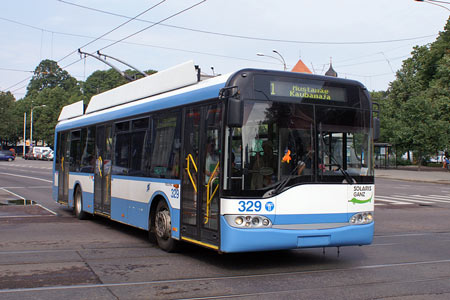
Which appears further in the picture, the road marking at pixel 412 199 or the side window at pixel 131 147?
the road marking at pixel 412 199

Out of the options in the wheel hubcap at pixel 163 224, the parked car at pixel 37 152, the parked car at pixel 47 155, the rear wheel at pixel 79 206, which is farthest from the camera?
the parked car at pixel 37 152

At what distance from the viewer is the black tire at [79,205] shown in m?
14.2

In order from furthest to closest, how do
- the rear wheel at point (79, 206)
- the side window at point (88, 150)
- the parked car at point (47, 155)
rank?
the parked car at point (47, 155) < the rear wheel at point (79, 206) < the side window at point (88, 150)

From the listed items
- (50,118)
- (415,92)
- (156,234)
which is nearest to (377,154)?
(415,92)

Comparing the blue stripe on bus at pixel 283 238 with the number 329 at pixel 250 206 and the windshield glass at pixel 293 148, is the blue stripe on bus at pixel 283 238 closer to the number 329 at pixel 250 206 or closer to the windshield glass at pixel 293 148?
the number 329 at pixel 250 206

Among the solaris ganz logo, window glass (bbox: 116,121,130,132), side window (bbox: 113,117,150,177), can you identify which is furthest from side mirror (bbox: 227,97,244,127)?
window glass (bbox: 116,121,130,132)

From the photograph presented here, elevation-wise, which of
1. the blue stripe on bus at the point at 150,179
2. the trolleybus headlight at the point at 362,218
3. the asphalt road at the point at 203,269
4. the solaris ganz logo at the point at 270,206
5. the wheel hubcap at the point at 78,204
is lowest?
the asphalt road at the point at 203,269

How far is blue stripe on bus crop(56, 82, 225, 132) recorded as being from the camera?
817 cm

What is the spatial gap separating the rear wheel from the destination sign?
318 inches

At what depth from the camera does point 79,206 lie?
14.4 m

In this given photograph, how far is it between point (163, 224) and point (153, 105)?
229 centimetres

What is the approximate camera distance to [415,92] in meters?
57.7

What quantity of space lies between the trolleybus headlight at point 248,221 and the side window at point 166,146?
1823 millimetres

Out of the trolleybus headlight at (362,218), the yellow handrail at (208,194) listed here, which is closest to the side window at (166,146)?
the yellow handrail at (208,194)
